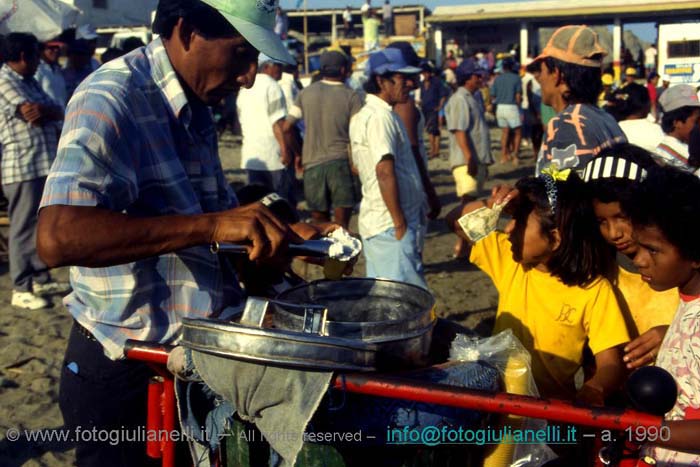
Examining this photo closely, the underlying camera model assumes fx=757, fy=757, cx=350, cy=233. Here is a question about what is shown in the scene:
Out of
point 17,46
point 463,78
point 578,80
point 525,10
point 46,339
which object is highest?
point 525,10

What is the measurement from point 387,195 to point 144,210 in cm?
318

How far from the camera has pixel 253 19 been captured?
205 centimetres

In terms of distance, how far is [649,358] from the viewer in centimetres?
253

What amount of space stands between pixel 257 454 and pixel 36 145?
17.6 ft

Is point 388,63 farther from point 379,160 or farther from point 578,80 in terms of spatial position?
point 578,80

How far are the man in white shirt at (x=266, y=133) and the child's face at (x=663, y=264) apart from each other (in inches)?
220

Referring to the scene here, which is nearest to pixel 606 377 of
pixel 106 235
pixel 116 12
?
pixel 106 235

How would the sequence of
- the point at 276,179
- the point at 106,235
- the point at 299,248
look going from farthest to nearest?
the point at 276,179 < the point at 299,248 < the point at 106,235

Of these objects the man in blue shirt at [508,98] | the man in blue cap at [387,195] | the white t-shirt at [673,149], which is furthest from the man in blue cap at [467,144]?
the man in blue shirt at [508,98]

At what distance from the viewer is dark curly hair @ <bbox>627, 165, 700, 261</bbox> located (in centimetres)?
224

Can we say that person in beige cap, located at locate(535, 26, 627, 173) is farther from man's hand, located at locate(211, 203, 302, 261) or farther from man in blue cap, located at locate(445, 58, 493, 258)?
man in blue cap, located at locate(445, 58, 493, 258)

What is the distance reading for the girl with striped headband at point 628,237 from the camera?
2.53 metres

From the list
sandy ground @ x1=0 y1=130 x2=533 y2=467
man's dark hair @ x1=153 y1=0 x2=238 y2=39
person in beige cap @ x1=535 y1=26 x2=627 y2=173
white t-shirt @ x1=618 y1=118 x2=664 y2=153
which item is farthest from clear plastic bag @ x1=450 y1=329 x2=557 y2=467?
white t-shirt @ x1=618 y1=118 x2=664 y2=153

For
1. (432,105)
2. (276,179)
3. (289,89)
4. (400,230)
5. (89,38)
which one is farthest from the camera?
(432,105)
